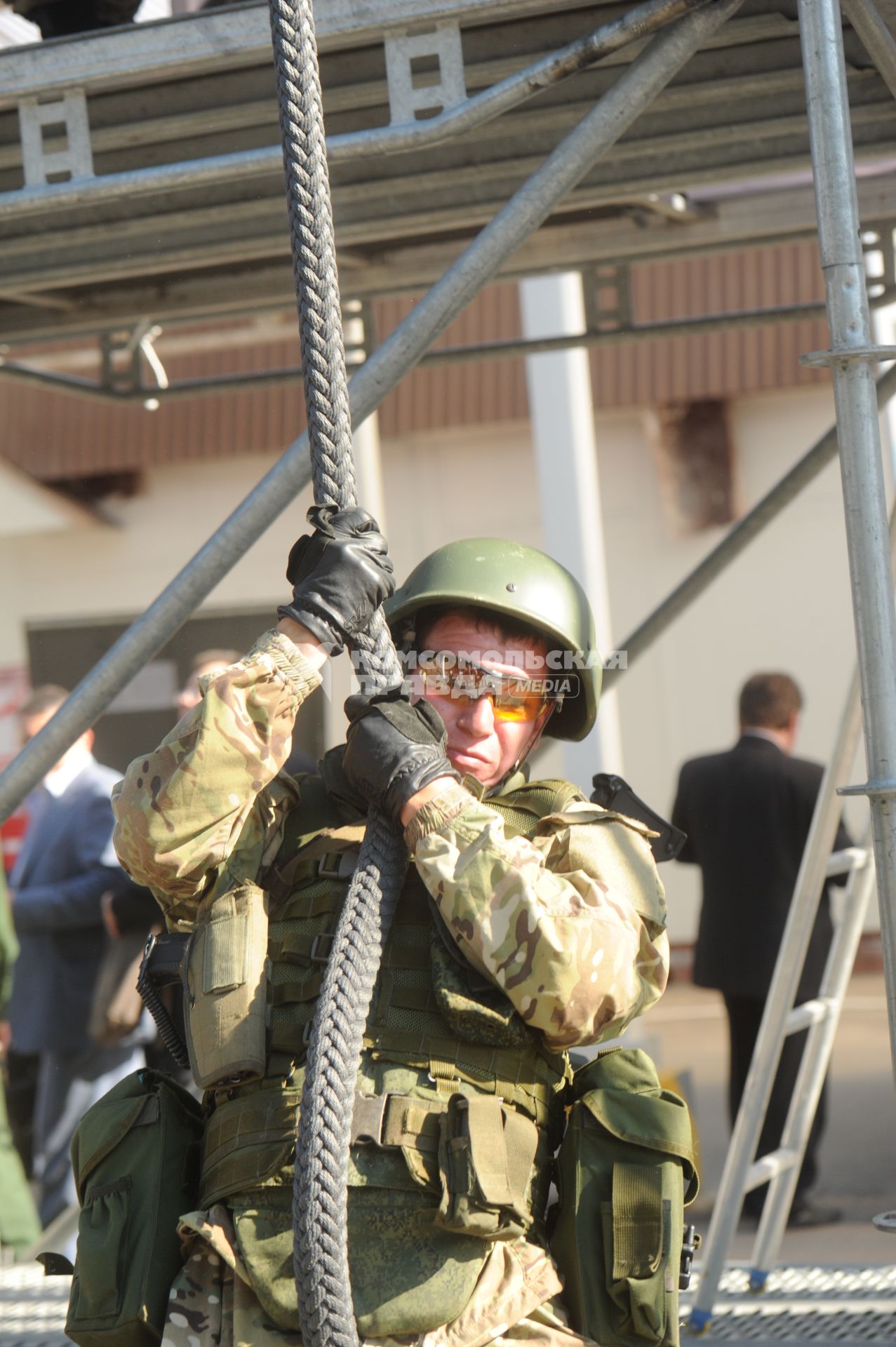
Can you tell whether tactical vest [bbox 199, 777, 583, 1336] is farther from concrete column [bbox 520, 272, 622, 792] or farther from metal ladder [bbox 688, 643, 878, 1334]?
concrete column [bbox 520, 272, 622, 792]

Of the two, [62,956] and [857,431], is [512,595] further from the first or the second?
[62,956]

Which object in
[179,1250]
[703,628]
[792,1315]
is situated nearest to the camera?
[179,1250]

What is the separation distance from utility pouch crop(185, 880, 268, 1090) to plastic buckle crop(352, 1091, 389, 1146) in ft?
0.46

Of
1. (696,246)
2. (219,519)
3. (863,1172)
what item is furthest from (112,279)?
(219,519)

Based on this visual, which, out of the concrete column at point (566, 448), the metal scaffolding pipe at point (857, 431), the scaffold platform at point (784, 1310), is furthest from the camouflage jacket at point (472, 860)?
the concrete column at point (566, 448)

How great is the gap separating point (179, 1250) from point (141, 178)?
1742mm

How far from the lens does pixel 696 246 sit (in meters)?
4.11

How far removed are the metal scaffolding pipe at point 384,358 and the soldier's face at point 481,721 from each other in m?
0.39

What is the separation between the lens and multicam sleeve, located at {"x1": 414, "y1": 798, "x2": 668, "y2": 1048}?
1.99 meters

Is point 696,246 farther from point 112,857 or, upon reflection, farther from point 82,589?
point 82,589

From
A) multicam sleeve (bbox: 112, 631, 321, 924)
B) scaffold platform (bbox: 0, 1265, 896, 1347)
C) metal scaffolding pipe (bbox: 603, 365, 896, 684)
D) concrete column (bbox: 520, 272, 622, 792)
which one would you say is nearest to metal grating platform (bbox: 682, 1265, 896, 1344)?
scaffold platform (bbox: 0, 1265, 896, 1347)

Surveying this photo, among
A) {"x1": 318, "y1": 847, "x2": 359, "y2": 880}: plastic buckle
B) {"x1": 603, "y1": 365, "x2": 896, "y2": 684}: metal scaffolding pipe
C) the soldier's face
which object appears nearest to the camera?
{"x1": 318, "y1": 847, "x2": 359, "y2": 880}: plastic buckle

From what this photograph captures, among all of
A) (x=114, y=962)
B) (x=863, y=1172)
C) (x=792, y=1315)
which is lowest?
(x=863, y=1172)

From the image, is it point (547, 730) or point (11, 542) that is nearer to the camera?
point (547, 730)
